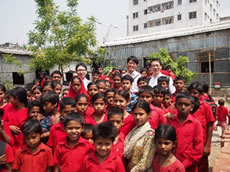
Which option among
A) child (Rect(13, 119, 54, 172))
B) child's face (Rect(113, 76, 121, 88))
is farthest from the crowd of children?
child's face (Rect(113, 76, 121, 88))

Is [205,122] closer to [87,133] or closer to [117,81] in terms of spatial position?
[87,133]

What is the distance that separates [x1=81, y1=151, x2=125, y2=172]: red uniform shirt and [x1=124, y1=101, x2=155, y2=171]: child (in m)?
0.21

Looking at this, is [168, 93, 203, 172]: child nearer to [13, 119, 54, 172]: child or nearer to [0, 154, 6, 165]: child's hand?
[13, 119, 54, 172]: child

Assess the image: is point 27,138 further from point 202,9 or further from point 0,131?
point 202,9

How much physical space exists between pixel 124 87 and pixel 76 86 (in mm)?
904

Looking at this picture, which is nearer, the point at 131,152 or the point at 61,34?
the point at 131,152

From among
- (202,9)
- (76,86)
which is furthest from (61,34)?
(202,9)

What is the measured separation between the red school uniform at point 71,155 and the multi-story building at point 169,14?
2752cm

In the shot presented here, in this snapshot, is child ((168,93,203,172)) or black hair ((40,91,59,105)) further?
black hair ((40,91,59,105))

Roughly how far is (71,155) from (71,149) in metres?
Result: 0.06

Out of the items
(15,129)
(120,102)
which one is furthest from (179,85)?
(15,129)

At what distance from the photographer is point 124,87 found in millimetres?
3781

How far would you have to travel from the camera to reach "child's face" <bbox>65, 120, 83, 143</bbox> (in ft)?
7.20

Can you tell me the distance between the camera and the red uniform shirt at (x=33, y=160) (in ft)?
7.14
